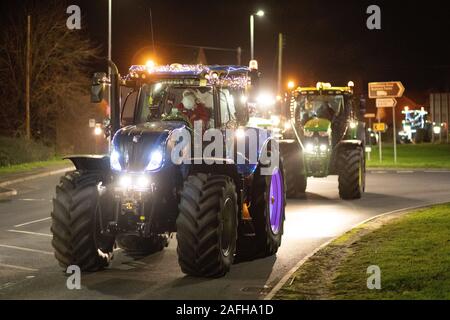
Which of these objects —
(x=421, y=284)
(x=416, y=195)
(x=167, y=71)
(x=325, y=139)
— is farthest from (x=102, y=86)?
(x=416, y=195)

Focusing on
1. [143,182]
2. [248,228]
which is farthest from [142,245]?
[143,182]

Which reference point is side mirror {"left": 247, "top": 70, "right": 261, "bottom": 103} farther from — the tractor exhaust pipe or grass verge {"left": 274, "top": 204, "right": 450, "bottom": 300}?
grass verge {"left": 274, "top": 204, "right": 450, "bottom": 300}

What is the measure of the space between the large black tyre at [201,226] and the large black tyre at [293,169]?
441 inches

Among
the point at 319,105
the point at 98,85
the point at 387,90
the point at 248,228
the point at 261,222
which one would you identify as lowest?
the point at 248,228

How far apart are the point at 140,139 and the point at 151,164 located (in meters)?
0.39

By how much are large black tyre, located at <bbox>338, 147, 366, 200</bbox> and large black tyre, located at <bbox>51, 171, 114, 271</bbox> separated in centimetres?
1123

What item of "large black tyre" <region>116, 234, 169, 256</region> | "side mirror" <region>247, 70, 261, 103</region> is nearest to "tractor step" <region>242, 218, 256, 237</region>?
"large black tyre" <region>116, 234, 169, 256</region>

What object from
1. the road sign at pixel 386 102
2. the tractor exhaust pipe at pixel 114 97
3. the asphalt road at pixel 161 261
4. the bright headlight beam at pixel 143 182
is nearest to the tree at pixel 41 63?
the road sign at pixel 386 102

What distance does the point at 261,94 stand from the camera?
1359 cm

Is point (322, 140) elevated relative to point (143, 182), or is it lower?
elevated

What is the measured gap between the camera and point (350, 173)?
21312 millimetres

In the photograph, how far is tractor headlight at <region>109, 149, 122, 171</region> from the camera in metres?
11.1

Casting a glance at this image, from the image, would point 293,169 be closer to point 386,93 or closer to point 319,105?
point 319,105

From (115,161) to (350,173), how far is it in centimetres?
1120
